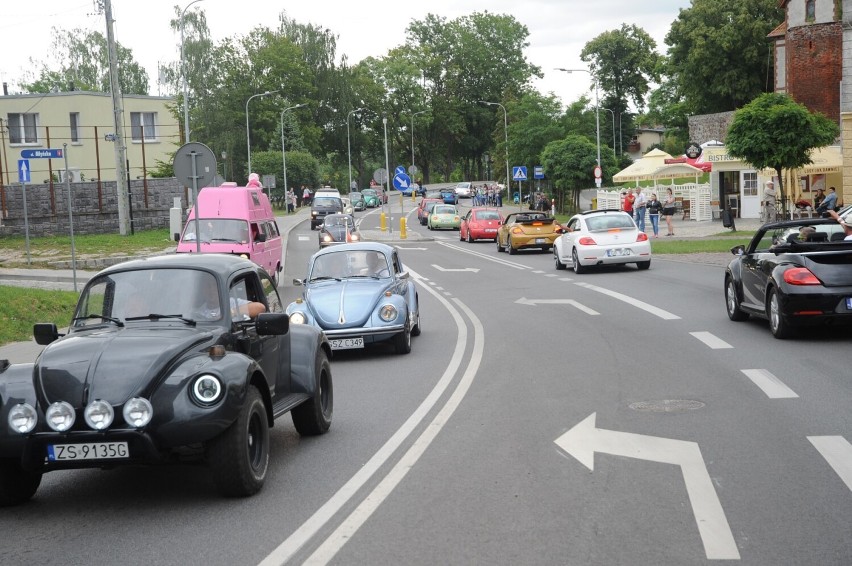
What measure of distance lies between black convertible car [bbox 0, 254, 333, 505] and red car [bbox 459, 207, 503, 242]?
42.0 metres

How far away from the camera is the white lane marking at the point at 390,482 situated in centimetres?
565

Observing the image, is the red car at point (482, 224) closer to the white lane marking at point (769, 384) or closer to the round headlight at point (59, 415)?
the white lane marking at point (769, 384)

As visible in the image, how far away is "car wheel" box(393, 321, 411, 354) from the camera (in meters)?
14.1

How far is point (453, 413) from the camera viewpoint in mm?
9711

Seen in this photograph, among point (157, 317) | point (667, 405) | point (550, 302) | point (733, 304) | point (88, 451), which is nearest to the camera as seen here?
point (88, 451)

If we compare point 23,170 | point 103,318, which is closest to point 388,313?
point 103,318

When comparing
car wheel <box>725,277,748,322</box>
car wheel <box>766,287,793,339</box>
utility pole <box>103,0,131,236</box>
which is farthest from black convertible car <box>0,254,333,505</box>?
utility pole <box>103,0,131,236</box>

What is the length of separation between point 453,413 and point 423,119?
384 feet

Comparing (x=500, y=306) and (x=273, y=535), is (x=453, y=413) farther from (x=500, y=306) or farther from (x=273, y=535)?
(x=500, y=306)

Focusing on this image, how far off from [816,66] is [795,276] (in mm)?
49000

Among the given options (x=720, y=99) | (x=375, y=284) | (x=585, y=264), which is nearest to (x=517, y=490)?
(x=375, y=284)

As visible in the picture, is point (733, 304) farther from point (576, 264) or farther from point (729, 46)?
point (729, 46)

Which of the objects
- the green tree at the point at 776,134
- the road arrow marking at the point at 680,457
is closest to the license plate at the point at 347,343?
the road arrow marking at the point at 680,457

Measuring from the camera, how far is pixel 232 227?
82.6 feet
